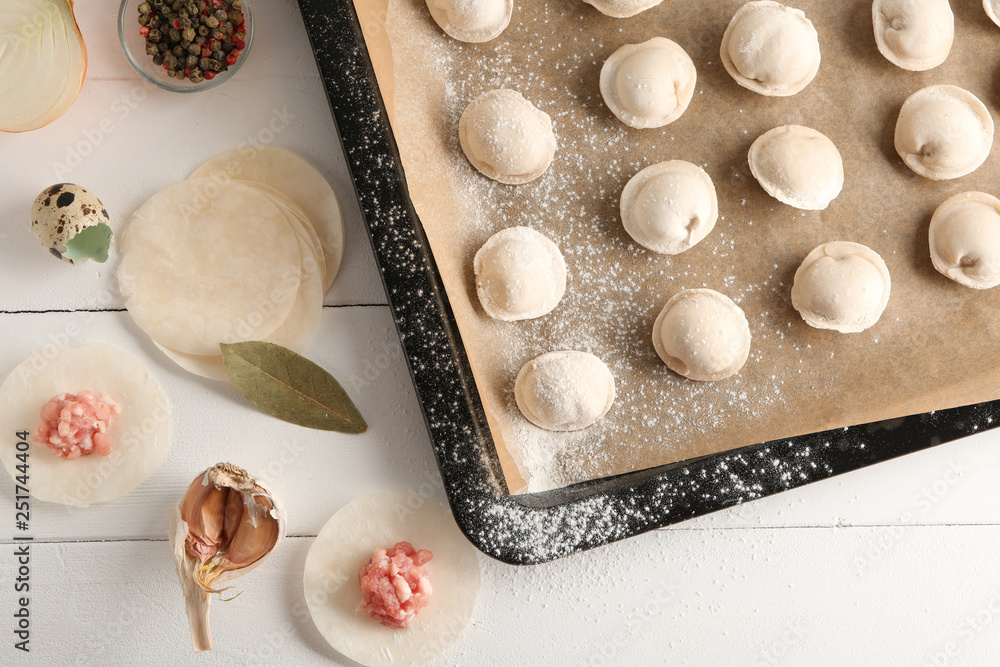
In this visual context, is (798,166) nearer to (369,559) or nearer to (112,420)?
(369,559)

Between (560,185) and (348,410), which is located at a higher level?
(560,185)

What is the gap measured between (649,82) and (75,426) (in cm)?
118

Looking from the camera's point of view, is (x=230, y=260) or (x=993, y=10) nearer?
(x=993, y=10)

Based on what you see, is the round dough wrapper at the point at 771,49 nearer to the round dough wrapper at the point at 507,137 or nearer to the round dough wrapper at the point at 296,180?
the round dough wrapper at the point at 507,137

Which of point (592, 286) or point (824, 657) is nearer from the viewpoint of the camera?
point (592, 286)

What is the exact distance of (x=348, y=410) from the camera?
126 cm

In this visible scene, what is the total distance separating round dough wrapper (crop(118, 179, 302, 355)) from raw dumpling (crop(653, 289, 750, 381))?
2.22 ft

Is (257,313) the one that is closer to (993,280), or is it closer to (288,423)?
(288,423)

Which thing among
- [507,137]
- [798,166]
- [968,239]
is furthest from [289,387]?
[968,239]

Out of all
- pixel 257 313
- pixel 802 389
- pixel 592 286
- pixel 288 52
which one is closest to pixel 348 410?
pixel 257 313

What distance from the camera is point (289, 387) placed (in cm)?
125

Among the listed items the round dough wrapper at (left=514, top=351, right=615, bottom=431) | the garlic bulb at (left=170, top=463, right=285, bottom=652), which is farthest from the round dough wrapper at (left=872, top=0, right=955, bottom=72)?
the garlic bulb at (left=170, top=463, right=285, bottom=652)

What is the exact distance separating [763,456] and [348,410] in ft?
2.49

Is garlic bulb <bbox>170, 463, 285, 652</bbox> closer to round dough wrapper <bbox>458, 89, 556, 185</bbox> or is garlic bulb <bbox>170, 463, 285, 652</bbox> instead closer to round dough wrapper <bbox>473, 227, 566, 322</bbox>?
round dough wrapper <bbox>473, 227, 566, 322</bbox>
